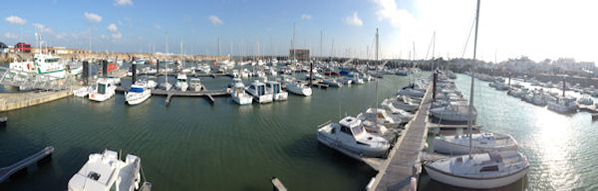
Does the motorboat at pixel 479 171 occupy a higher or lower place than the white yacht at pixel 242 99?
lower

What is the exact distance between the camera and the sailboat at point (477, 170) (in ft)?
37.5

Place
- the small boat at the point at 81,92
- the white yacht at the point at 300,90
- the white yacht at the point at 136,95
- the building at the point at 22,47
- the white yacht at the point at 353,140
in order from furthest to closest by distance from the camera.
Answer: the building at the point at 22,47
the white yacht at the point at 300,90
the small boat at the point at 81,92
the white yacht at the point at 136,95
the white yacht at the point at 353,140

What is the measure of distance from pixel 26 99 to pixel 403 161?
31970mm

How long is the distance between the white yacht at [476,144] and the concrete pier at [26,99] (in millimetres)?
33324

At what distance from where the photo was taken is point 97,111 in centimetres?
2456

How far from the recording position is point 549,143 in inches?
779

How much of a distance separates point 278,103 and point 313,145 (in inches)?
580

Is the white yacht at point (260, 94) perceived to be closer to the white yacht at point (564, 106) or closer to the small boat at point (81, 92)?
the small boat at point (81, 92)

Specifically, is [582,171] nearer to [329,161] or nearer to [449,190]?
[449,190]

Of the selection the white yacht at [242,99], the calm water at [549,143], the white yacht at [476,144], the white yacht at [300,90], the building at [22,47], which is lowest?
the calm water at [549,143]

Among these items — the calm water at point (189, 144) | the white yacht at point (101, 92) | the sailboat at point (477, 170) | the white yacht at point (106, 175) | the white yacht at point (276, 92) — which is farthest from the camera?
the white yacht at point (276, 92)

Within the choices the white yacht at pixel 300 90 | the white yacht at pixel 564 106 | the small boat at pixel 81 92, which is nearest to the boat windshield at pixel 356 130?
the white yacht at pixel 300 90

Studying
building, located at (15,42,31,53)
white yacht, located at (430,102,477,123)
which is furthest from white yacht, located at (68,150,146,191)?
building, located at (15,42,31,53)

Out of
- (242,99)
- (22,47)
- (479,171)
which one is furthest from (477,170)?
(22,47)
